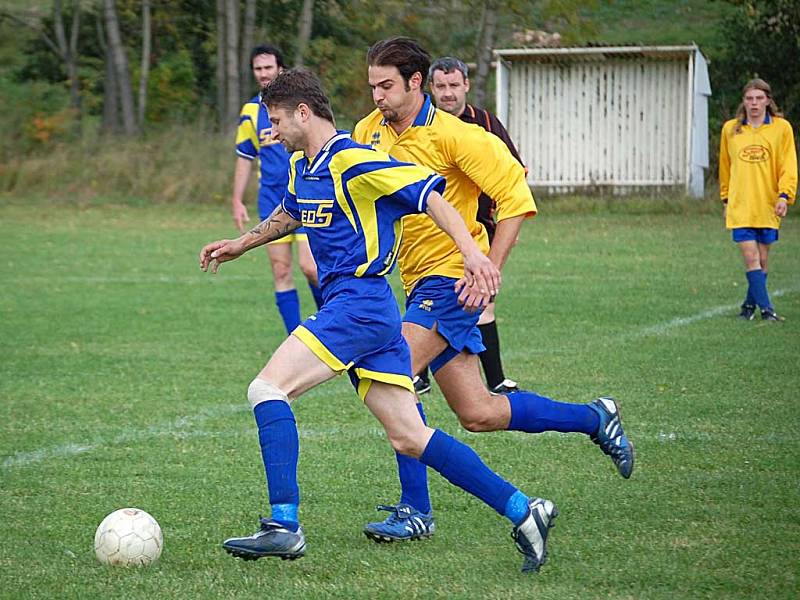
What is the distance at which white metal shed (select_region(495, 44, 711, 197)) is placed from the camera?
71.2 feet

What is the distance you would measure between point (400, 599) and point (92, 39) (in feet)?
90.5

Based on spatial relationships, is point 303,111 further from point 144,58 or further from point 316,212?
point 144,58

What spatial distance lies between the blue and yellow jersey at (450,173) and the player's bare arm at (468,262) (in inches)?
31.0

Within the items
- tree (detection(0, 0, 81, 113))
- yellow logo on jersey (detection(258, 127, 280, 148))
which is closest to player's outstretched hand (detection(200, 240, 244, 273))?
yellow logo on jersey (detection(258, 127, 280, 148))

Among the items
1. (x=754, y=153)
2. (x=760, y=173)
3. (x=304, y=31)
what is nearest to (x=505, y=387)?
(x=760, y=173)

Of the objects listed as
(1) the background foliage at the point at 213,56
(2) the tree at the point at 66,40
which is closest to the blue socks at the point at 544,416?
(1) the background foliage at the point at 213,56

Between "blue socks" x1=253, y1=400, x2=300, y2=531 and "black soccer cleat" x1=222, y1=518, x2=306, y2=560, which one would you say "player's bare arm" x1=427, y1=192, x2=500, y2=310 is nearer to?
"blue socks" x1=253, y1=400, x2=300, y2=531

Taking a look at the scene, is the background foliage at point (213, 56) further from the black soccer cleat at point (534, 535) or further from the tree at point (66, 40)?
the black soccer cleat at point (534, 535)

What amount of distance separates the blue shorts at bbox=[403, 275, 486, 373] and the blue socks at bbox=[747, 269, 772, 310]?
5.99 metres

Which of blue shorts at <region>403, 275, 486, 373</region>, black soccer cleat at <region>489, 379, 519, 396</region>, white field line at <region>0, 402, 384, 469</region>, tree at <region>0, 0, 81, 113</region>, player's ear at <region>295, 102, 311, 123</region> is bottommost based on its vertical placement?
black soccer cleat at <region>489, 379, 519, 396</region>

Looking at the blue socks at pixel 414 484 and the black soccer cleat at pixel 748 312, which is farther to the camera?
the black soccer cleat at pixel 748 312

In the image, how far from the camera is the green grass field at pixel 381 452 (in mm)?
4168

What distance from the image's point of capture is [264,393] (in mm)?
4094

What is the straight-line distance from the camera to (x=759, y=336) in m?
9.39
